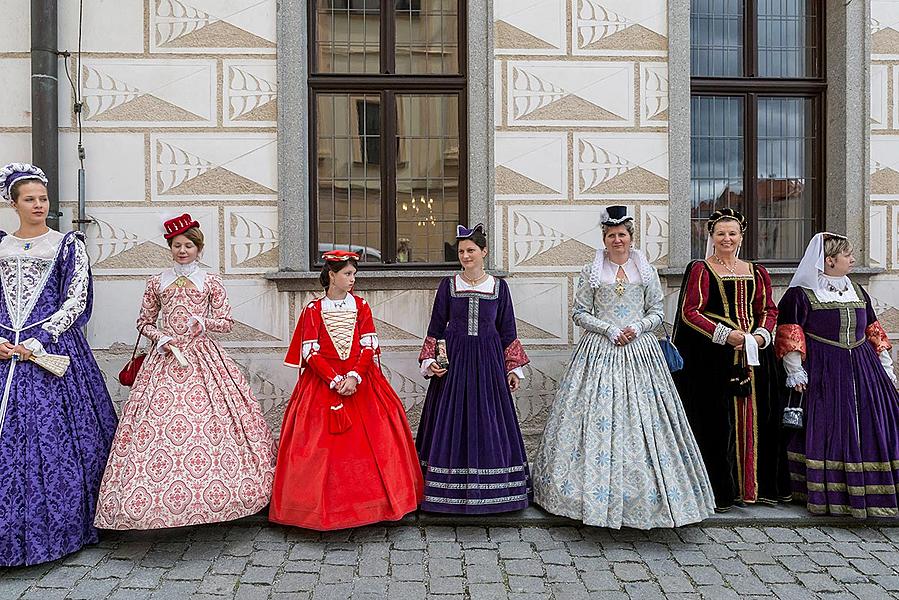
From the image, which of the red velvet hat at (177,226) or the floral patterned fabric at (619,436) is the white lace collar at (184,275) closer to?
the red velvet hat at (177,226)

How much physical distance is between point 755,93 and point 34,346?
5.27 m

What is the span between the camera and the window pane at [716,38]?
554cm

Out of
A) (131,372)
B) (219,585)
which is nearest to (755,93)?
(131,372)

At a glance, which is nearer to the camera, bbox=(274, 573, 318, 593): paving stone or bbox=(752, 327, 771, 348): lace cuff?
bbox=(274, 573, 318, 593): paving stone

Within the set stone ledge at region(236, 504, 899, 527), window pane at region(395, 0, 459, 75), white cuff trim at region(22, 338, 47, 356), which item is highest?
window pane at region(395, 0, 459, 75)

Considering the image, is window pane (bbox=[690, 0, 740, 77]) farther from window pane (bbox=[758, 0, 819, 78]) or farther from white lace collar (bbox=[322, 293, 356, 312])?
white lace collar (bbox=[322, 293, 356, 312])

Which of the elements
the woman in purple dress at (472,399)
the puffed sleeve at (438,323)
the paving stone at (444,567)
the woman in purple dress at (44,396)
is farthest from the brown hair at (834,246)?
the woman in purple dress at (44,396)

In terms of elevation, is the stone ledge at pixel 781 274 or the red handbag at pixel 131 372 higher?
the stone ledge at pixel 781 274

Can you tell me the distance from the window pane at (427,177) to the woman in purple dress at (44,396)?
7.50 feet

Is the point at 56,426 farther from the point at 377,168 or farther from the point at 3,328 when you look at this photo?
the point at 377,168

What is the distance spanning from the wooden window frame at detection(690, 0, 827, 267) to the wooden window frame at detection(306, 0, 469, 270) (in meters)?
1.86

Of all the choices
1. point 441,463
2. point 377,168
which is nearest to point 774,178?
point 377,168

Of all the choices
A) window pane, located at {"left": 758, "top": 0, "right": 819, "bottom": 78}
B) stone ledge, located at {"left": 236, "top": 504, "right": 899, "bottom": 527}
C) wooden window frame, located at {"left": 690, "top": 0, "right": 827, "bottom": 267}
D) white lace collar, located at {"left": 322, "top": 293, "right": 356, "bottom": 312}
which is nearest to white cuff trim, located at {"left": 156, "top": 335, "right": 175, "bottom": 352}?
white lace collar, located at {"left": 322, "top": 293, "right": 356, "bottom": 312}

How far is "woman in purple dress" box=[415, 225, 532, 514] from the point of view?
410cm
